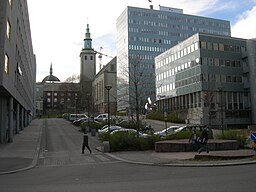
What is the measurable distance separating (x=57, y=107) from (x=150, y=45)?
5278 cm

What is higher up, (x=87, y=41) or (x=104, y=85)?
(x=87, y=41)

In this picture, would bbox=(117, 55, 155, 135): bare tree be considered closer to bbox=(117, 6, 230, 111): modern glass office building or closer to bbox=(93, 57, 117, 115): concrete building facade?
bbox=(117, 6, 230, 111): modern glass office building

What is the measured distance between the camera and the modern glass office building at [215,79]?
67375 mm

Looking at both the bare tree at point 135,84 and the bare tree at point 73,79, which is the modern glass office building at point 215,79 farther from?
the bare tree at point 73,79

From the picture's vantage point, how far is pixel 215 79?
Result: 68875 mm

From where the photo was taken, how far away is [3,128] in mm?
34312

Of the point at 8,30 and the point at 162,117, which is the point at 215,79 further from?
the point at 8,30

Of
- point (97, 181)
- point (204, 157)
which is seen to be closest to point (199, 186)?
point (97, 181)

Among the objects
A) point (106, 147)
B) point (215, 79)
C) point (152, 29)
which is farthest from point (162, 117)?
point (152, 29)

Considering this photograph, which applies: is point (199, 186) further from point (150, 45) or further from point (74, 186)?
point (150, 45)

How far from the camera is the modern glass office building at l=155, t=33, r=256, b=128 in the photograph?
67375 mm

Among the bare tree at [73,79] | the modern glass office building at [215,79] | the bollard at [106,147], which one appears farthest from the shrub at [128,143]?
the bare tree at [73,79]

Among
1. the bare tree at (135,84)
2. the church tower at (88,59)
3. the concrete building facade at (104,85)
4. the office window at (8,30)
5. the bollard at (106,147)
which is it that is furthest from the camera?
the church tower at (88,59)

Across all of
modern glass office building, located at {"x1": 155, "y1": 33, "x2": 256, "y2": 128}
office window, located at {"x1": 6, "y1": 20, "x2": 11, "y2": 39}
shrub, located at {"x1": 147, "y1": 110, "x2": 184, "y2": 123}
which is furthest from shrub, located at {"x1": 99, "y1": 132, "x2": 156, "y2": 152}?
shrub, located at {"x1": 147, "y1": 110, "x2": 184, "y2": 123}
